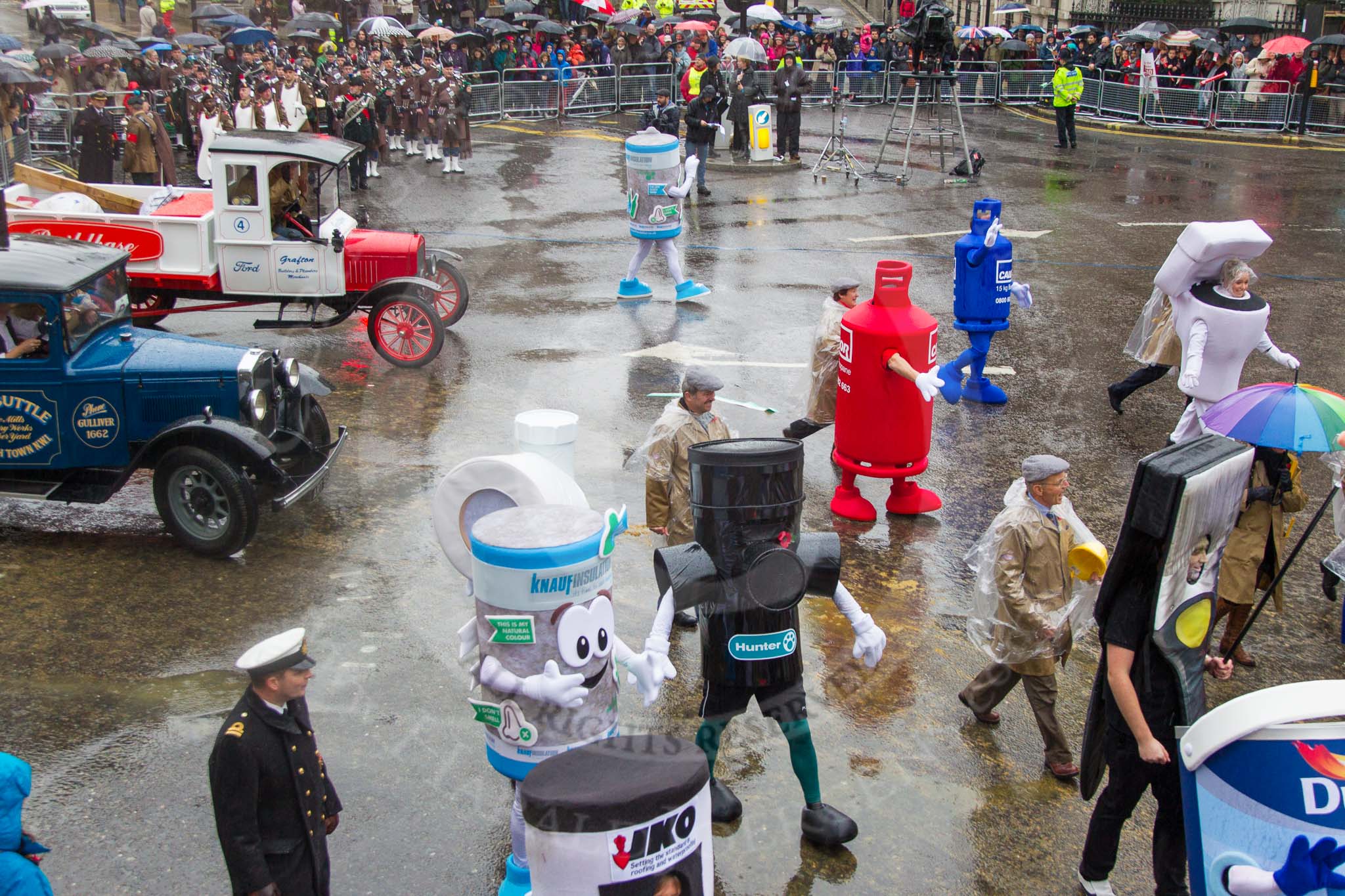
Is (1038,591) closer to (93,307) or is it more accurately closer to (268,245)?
(93,307)

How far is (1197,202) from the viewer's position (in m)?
19.5

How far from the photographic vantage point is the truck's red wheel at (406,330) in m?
11.4

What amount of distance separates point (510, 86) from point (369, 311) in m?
17.6

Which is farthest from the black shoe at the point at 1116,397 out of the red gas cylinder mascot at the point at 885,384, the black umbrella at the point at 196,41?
the black umbrella at the point at 196,41

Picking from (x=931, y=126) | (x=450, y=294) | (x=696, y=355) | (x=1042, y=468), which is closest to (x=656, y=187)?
(x=696, y=355)

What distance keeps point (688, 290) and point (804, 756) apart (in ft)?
30.1

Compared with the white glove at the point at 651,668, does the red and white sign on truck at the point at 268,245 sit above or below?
above

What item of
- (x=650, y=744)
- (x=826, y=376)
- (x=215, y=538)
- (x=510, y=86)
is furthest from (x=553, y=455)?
(x=510, y=86)

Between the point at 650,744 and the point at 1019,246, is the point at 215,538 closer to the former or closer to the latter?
the point at 650,744

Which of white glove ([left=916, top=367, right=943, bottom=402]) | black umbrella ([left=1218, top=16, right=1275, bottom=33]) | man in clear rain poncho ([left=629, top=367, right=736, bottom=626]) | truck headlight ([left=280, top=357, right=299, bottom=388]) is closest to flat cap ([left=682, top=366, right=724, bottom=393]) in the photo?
man in clear rain poncho ([left=629, top=367, right=736, bottom=626])

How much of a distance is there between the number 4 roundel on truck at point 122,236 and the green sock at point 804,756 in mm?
8347

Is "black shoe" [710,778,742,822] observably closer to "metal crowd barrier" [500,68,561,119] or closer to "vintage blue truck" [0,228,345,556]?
"vintage blue truck" [0,228,345,556]

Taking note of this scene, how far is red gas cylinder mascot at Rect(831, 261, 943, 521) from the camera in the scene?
8195 millimetres

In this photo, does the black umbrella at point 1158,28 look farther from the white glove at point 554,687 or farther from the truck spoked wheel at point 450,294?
the white glove at point 554,687
